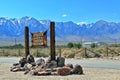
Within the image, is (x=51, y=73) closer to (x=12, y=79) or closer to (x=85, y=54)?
(x=12, y=79)

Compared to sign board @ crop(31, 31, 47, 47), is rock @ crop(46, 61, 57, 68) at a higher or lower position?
lower

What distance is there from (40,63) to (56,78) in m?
5.01

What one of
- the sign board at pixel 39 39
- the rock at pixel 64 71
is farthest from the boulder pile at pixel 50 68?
the sign board at pixel 39 39

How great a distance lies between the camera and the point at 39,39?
27.0 metres

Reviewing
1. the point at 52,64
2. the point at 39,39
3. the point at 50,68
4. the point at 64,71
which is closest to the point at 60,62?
the point at 52,64

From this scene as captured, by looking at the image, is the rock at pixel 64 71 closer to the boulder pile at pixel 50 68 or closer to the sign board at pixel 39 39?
the boulder pile at pixel 50 68

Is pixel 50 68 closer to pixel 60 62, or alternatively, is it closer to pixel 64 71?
pixel 60 62

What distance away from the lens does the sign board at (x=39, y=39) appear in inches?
1048

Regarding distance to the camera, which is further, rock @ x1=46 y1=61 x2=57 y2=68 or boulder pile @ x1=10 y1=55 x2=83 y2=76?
rock @ x1=46 y1=61 x2=57 y2=68

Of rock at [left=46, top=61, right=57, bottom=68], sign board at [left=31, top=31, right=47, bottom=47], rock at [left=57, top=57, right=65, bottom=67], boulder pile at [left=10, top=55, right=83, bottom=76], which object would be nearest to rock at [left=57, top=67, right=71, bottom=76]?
boulder pile at [left=10, top=55, right=83, bottom=76]

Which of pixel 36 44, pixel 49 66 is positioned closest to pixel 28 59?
pixel 36 44

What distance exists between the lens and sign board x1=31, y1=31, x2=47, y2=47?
2661 centimetres

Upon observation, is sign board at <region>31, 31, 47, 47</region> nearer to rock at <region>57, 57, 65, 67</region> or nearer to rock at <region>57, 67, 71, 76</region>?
rock at <region>57, 57, 65, 67</region>

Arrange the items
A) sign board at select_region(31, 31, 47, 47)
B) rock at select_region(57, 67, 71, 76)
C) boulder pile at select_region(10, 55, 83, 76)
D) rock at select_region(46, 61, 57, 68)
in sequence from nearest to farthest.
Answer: rock at select_region(57, 67, 71, 76) → boulder pile at select_region(10, 55, 83, 76) → rock at select_region(46, 61, 57, 68) → sign board at select_region(31, 31, 47, 47)
